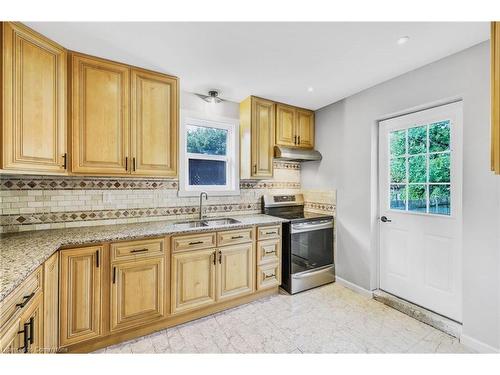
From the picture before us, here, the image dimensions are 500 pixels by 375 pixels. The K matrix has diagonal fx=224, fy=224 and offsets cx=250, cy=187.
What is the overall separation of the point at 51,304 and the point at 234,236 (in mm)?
1479

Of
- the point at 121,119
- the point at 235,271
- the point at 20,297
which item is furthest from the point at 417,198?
the point at 20,297

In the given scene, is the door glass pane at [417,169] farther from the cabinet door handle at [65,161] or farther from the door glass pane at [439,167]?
the cabinet door handle at [65,161]

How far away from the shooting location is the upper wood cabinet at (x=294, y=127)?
3.06 m

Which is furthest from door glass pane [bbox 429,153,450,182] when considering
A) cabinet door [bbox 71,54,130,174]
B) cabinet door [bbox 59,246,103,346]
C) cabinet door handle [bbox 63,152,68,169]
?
cabinet door handle [bbox 63,152,68,169]

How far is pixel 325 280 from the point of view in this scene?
2971mm

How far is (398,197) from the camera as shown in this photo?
249 centimetres

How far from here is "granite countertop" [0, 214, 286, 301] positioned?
1084 millimetres

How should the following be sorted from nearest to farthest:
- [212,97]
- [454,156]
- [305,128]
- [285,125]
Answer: [454,156] → [212,97] → [285,125] → [305,128]

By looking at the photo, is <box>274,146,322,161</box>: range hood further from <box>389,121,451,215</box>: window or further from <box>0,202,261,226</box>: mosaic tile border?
<box>389,121,451,215</box>: window

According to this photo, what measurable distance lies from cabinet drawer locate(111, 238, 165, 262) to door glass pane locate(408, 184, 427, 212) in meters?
2.52

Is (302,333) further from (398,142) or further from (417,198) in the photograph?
(398,142)

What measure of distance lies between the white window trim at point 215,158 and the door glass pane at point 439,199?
2.13 m
